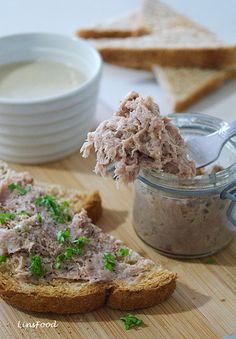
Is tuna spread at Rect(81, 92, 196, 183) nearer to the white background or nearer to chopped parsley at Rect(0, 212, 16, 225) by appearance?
chopped parsley at Rect(0, 212, 16, 225)

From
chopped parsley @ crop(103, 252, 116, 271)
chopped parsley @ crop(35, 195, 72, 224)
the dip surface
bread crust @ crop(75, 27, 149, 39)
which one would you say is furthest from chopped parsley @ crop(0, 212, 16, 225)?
bread crust @ crop(75, 27, 149, 39)

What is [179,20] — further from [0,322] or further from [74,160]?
[0,322]

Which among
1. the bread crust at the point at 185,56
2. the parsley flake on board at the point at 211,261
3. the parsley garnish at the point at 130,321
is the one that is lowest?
the parsley garnish at the point at 130,321

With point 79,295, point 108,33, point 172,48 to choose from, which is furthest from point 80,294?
point 108,33

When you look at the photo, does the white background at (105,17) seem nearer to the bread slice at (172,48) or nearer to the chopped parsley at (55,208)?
the bread slice at (172,48)

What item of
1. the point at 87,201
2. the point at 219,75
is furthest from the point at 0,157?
the point at 219,75

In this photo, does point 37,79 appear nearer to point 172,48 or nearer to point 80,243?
point 172,48

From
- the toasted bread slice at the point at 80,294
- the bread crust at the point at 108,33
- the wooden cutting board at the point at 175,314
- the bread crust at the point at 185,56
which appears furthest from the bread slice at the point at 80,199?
the bread crust at the point at 108,33
